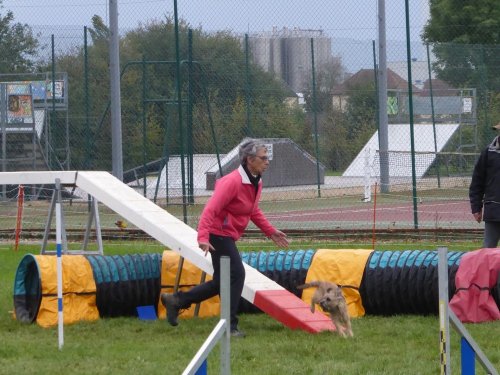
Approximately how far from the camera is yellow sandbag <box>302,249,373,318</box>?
394 inches

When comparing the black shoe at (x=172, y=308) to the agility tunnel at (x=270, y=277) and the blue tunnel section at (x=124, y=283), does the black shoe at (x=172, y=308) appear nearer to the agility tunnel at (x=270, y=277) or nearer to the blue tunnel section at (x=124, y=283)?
the agility tunnel at (x=270, y=277)

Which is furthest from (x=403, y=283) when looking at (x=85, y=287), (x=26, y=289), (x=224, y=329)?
(x=224, y=329)

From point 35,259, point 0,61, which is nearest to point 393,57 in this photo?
point 0,61

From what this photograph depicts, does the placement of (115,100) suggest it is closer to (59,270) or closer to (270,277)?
(270,277)

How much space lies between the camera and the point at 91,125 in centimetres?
2248

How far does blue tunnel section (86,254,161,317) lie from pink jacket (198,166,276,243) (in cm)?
169

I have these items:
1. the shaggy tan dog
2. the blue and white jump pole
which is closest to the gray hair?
the shaggy tan dog

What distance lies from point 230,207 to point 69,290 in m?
1.93

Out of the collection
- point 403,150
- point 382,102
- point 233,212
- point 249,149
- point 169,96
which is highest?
point 169,96

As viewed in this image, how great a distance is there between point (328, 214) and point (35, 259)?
1106cm

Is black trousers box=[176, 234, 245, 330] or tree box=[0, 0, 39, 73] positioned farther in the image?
tree box=[0, 0, 39, 73]

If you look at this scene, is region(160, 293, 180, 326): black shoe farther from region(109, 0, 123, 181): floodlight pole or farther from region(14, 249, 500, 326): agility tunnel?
region(109, 0, 123, 181): floodlight pole

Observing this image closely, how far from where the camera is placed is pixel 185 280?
10289 millimetres

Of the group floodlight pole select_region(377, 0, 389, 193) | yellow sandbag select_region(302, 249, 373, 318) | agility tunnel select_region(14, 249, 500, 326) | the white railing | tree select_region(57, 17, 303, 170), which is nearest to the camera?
the white railing
